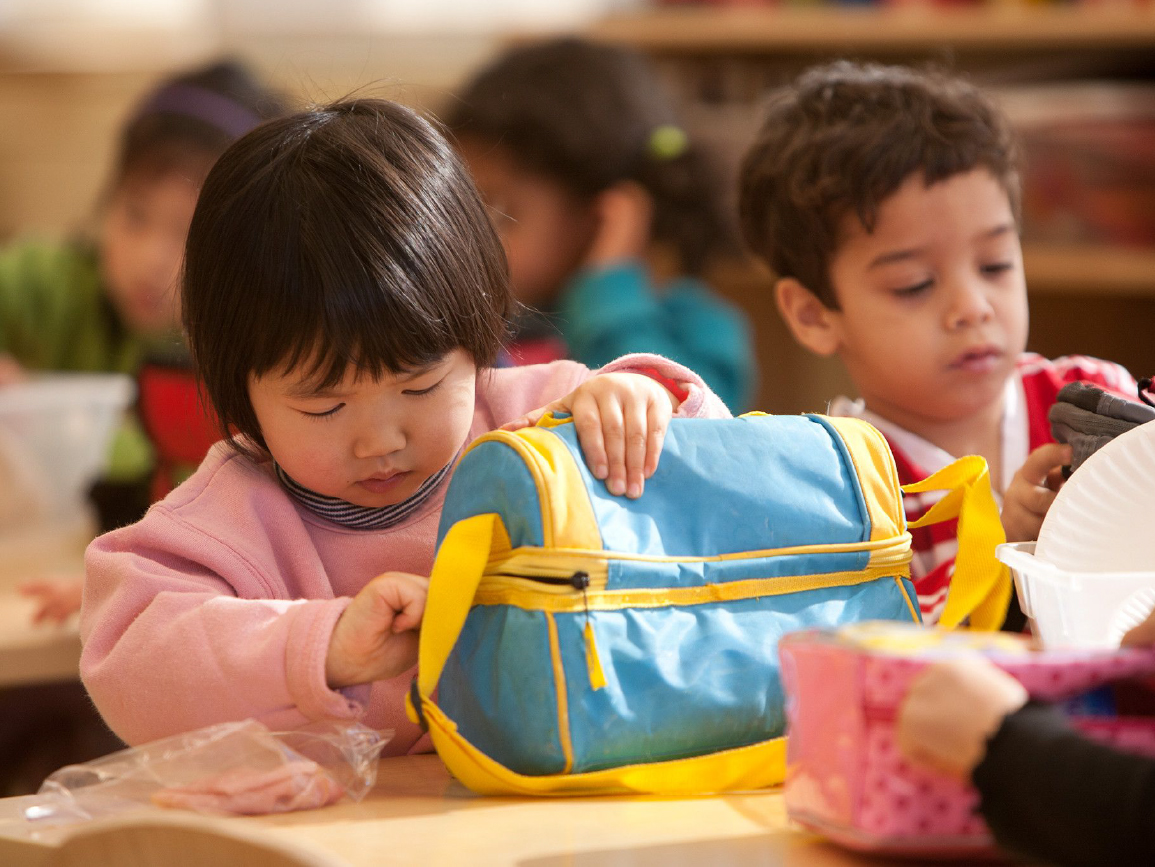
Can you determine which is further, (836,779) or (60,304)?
(60,304)

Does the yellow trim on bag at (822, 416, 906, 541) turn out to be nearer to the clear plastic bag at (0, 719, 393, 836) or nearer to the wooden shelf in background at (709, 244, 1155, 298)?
the clear plastic bag at (0, 719, 393, 836)

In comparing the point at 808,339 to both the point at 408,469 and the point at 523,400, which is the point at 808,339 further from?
the point at 408,469

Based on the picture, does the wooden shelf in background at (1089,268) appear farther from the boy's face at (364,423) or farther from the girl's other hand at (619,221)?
the boy's face at (364,423)

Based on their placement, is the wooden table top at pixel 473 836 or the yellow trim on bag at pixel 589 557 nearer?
the wooden table top at pixel 473 836

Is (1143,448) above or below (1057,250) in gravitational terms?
below

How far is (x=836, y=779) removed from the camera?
648mm

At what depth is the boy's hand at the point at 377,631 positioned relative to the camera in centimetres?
80

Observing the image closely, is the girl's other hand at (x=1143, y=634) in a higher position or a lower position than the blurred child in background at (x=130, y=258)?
lower

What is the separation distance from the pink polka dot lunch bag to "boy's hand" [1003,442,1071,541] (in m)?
0.33

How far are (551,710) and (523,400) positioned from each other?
14.2 inches

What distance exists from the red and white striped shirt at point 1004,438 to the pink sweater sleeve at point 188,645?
0.50 metres

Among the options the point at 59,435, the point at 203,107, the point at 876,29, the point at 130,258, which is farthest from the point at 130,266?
the point at 876,29

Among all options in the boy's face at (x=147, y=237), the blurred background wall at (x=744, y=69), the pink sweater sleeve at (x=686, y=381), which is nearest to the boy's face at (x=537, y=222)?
the blurred background wall at (x=744, y=69)

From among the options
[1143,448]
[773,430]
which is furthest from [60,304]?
[1143,448]
